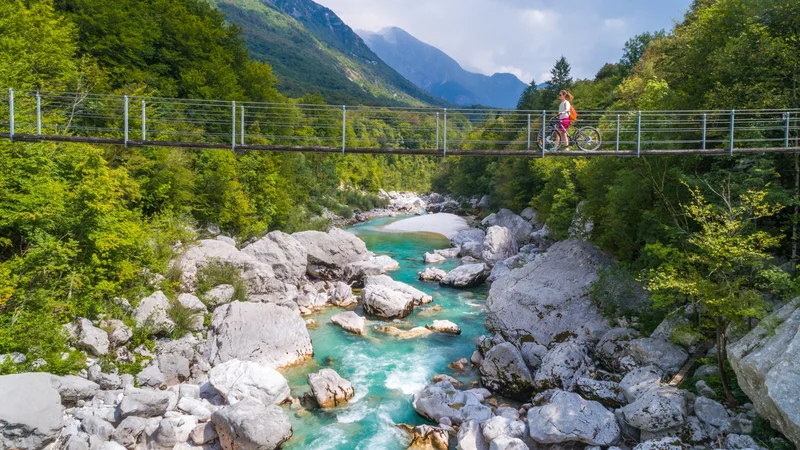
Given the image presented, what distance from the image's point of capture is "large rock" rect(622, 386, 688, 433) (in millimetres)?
8359

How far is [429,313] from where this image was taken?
17297 millimetres

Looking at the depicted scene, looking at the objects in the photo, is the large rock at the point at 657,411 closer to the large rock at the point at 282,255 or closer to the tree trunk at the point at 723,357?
the tree trunk at the point at 723,357

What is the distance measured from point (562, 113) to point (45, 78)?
16.1 meters

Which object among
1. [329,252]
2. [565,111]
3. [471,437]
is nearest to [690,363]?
[471,437]

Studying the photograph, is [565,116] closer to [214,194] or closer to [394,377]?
[394,377]

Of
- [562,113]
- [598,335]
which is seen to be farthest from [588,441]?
[562,113]

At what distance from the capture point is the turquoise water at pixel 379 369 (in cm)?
998

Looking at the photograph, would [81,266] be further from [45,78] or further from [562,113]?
[562,113]

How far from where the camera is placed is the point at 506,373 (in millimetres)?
11516

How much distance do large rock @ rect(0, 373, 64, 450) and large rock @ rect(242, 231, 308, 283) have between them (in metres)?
9.88

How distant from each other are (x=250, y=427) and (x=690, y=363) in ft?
29.2

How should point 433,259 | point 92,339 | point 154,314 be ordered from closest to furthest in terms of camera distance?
point 92,339 → point 154,314 → point 433,259

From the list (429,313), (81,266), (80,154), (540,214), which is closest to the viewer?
(81,266)

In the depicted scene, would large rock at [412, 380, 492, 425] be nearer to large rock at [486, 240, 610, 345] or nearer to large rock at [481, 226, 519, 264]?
large rock at [486, 240, 610, 345]
